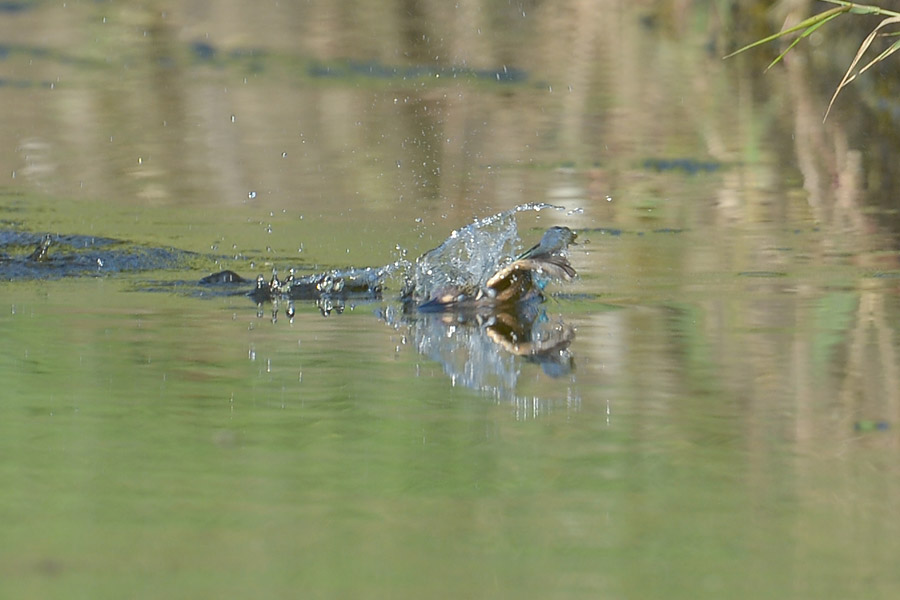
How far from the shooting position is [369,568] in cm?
269

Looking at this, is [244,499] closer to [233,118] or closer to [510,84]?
[233,118]

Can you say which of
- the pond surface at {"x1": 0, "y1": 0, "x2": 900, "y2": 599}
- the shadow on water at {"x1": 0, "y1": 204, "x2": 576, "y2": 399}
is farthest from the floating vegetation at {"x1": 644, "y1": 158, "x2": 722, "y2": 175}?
the shadow on water at {"x1": 0, "y1": 204, "x2": 576, "y2": 399}

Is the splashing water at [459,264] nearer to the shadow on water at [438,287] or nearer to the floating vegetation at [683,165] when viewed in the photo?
the shadow on water at [438,287]

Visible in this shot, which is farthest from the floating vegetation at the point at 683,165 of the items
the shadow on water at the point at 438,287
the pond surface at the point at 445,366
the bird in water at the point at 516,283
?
the bird in water at the point at 516,283

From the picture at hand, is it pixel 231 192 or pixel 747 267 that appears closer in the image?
pixel 747 267

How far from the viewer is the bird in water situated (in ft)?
17.5

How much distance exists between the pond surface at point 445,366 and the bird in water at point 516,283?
0.37 feet

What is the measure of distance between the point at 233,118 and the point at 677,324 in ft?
18.7

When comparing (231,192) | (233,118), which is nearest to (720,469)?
(231,192)

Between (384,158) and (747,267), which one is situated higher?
(384,158)

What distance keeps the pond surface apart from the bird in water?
0.11 metres

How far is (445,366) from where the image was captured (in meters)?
4.37

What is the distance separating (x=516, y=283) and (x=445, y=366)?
3.55 ft

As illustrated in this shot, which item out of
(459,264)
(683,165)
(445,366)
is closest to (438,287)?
(459,264)
